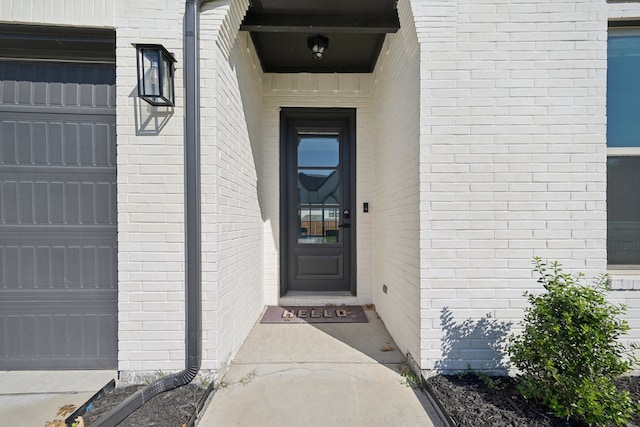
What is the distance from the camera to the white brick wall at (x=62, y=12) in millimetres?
1961

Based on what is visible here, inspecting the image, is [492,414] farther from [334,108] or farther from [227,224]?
[334,108]

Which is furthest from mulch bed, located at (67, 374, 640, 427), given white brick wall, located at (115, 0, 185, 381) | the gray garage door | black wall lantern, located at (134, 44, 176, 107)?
black wall lantern, located at (134, 44, 176, 107)

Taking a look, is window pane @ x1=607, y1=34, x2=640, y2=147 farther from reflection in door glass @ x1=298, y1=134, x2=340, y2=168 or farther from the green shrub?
reflection in door glass @ x1=298, y1=134, x2=340, y2=168

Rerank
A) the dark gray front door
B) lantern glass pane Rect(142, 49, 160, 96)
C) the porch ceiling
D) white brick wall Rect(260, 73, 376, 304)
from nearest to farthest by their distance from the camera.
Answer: lantern glass pane Rect(142, 49, 160, 96) < the porch ceiling < white brick wall Rect(260, 73, 376, 304) < the dark gray front door

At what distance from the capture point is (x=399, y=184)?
254 centimetres

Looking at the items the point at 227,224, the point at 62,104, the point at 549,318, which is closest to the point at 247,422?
the point at 227,224

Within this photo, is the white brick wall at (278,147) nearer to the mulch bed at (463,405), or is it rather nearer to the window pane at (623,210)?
the mulch bed at (463,405)

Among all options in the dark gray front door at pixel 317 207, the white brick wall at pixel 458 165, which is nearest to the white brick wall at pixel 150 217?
the white brick wall at pixel 458 165

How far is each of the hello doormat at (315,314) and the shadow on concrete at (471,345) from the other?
119 cm

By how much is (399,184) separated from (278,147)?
1.78m

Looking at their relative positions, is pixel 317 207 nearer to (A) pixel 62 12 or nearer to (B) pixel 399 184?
(B) pixel 399 184

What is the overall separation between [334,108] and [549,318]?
9.93ft

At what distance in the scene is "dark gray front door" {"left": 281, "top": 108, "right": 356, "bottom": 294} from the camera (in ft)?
12.5

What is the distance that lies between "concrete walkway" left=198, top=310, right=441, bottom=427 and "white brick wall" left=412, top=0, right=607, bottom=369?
0.40 meters
